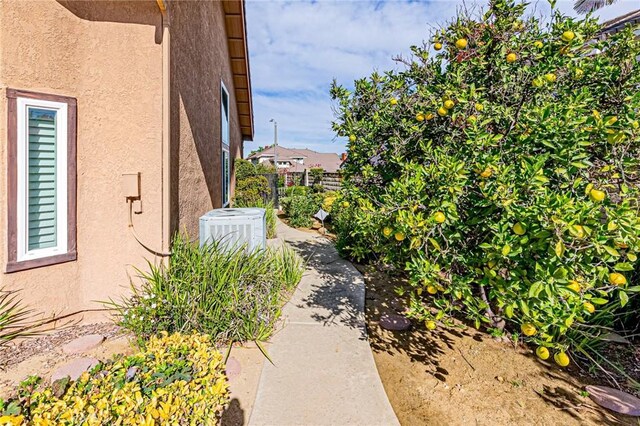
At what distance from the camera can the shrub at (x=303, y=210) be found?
13.1m

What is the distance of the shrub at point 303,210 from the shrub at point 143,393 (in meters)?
10.5

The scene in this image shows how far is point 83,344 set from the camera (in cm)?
397

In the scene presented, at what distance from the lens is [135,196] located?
14.8 ft

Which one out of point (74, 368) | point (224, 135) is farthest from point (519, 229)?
point (224, 135)

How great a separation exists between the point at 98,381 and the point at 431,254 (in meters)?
2.91

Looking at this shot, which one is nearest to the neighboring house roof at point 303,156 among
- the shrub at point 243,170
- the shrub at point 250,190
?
the shrub at point 243,170

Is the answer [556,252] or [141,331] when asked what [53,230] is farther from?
[556,252]

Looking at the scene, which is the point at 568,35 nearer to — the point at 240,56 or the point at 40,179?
the point at 40,179

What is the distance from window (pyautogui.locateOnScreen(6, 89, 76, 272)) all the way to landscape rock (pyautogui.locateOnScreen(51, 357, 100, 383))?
54.7 inches

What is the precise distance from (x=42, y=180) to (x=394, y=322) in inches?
204

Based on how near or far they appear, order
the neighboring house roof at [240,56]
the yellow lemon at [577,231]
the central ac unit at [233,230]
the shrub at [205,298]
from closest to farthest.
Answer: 1. the yellow lemon at [577,231]
2. the shrub at [205,298]
3. the central ac unit at [233,230]
4. the neighboring house roof at [240,56]

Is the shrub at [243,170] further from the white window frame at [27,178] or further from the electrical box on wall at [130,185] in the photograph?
the white window frame at [27,178]

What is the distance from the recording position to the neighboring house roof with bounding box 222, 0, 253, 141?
986 centimetres

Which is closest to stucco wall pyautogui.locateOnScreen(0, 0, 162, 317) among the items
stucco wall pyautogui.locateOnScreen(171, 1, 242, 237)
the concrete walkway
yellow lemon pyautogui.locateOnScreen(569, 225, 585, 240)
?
stucco wall pyautogui.locateOnScreen(171, 1, 242, 237)
